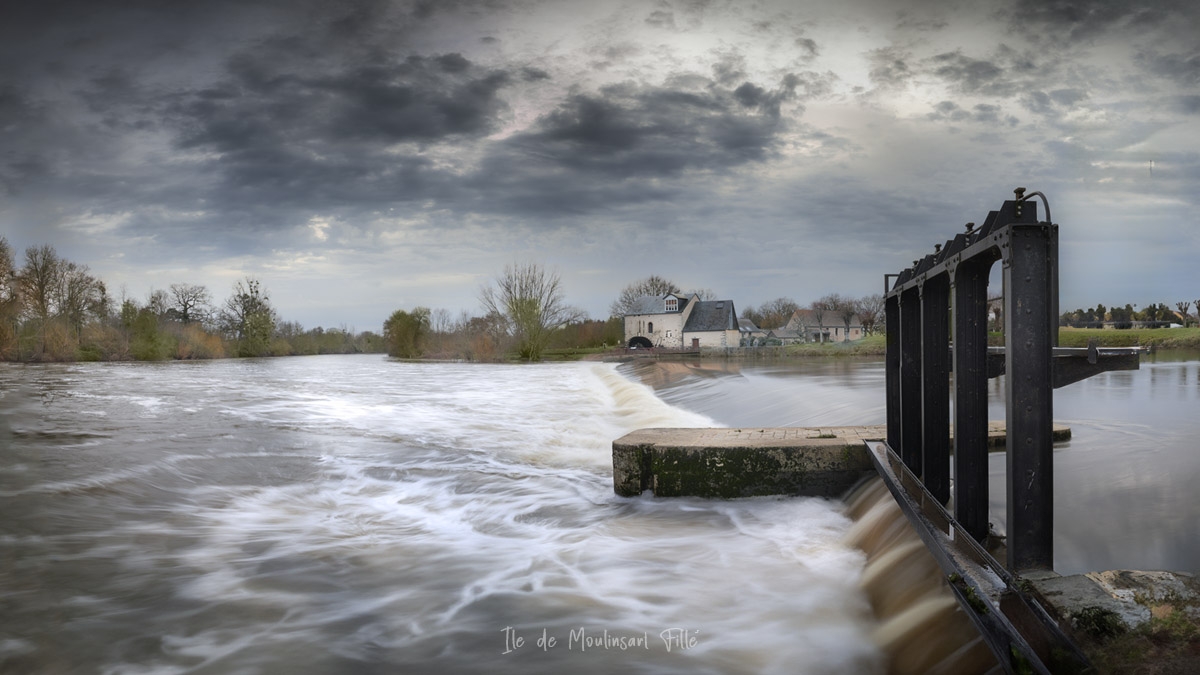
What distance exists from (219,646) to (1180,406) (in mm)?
13829

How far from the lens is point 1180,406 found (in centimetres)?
1108

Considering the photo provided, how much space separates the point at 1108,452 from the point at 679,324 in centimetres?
6470

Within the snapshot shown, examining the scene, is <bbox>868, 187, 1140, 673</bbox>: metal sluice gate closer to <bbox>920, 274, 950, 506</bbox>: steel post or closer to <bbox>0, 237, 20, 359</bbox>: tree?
<bbox>920, 274, 950, 506</bbox>: steel post

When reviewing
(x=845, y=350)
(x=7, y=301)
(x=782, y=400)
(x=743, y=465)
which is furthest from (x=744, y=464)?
(x=7, y=301)

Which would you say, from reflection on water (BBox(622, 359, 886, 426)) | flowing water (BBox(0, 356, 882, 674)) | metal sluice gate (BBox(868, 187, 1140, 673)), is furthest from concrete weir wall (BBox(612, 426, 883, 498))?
reflection on water (BBox(622, 359, 886, 426))

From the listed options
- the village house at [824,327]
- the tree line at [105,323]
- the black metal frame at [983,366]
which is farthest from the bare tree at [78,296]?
the village house at [824,327]

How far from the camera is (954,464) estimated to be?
3707mm

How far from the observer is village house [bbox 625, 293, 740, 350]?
235 ft

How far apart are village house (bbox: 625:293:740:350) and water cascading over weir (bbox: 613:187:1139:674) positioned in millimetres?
64884

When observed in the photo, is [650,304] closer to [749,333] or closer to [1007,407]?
[749,333]

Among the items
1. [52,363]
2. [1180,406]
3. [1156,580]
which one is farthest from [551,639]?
[52,363]

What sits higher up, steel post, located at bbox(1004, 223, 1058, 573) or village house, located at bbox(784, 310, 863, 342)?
village house, located at bbox(784, 310, 863, 342)

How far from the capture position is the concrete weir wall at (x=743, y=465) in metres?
5.54

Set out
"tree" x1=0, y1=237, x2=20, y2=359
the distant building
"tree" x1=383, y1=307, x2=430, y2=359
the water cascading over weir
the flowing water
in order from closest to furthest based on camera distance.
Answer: the water cascading over weir
the flowing water
"tree" x1=0, y1=237, x2=20, y2=359
"tree" x1=383, y1=307, x2=430, y2=359
the distant building
